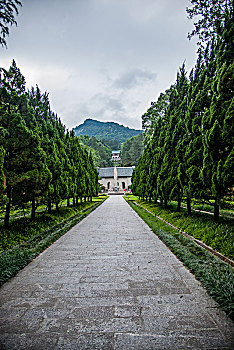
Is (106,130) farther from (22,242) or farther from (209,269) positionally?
(209,269)

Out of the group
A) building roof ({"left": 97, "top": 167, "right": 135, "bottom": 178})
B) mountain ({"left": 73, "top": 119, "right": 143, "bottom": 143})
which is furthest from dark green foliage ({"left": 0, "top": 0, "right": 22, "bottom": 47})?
mountain ({"left": 73, "top": 119, "right": 143, "bottom": 143})

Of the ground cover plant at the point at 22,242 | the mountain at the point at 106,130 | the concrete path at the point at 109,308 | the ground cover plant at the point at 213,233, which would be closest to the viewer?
the concrete path at the point at 109,308

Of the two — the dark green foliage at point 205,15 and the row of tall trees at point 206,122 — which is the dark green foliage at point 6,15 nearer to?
the row of tall trees at point 206,122

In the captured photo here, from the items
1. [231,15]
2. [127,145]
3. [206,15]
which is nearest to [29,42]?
[231,15]

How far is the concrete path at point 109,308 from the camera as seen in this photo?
205 cm

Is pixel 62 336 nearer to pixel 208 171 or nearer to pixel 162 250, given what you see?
pixel 162 250

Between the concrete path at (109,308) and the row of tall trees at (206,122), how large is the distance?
3.11 metres

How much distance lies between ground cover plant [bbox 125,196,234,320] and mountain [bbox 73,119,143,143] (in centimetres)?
15201

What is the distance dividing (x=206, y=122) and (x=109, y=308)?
19.2ft

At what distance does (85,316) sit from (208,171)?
5.26 metres

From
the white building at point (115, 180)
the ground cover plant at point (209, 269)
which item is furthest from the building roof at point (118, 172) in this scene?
the ground cover plant at point (209, 269)

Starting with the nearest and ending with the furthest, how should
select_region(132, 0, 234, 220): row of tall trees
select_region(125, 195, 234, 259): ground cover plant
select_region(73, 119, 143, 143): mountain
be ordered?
1. select_region(125, 195, 234, 259): ground cover plant
2. select_region(132, 0, 234, 220): row of tall trees
3. select_region(73, 119, 143, 143): mountain

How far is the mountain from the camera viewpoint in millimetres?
159750

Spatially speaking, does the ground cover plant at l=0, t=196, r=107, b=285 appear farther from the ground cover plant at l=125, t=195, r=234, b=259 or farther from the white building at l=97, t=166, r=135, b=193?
the white building at l=97, t=166, r=135, b=193
